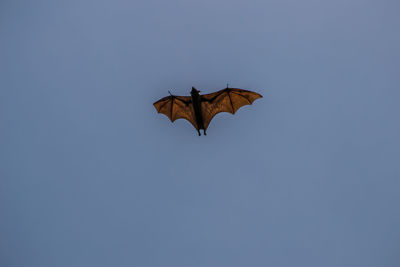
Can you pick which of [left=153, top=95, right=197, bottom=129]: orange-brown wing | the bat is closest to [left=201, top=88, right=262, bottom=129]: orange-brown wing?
the bat

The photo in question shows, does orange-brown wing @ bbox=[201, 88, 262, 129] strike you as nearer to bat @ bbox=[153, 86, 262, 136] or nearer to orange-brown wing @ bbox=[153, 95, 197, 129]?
bat @ bbox=[153, 86, 262, 136]

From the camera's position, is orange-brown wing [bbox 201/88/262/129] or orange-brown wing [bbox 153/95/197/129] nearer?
orange-brown wing [bbox 201/88/262/129]

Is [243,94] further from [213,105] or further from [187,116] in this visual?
[187,116]

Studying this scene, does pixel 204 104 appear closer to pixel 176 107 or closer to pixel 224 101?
pixel 224 101

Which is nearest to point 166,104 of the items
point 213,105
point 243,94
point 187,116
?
point 187,116

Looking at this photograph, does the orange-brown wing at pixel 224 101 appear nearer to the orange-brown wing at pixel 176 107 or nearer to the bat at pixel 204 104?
the bat at pixel 204 104

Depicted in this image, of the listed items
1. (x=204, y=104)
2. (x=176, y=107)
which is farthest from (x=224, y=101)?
(x=176, y=107)
